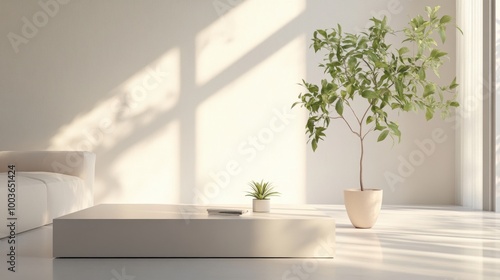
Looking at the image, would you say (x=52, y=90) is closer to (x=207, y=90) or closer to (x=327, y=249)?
(x=207, y=90)

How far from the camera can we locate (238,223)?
3.61 meters

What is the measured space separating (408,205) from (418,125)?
83 centimetres

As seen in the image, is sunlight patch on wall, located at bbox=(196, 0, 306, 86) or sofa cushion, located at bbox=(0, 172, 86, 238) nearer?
sofa cushion, located at bbox=(0, 172, 86, 238)

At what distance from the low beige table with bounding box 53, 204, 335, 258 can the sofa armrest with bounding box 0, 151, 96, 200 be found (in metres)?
2.16

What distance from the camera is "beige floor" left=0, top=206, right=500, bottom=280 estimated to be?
3.14 metres

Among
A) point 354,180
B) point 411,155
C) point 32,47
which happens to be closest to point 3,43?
point 32,47

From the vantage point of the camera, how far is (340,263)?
349cm

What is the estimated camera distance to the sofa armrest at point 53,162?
5723 millimetres

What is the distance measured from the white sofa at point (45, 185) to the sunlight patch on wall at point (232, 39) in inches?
73.7

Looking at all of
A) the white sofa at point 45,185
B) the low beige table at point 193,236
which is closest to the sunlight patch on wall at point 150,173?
the white sofa at point 45,185

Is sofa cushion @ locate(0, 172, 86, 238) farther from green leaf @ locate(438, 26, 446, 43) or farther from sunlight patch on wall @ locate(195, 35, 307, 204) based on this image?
green leaf @ locate(438, 26, 446, 43)

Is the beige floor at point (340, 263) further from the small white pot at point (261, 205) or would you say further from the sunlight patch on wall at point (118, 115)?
the sunlight patch on wall at point (118, 115)

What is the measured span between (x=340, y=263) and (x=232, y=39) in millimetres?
4201

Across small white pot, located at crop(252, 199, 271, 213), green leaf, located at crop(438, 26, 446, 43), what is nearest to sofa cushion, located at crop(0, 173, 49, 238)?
small white pot, located at crop(252, 199, 271, 213)
